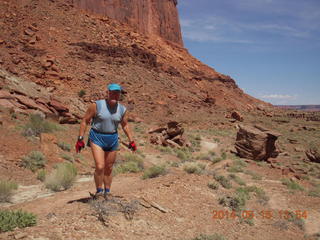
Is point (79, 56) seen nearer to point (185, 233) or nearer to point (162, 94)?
point (162, 94)

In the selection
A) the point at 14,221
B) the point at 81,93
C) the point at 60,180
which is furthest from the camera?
the point at 81,93

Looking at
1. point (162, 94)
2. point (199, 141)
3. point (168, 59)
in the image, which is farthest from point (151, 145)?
point (168, 59)

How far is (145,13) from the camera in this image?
179 ft

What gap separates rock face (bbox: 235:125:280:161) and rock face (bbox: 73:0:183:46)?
129 feet

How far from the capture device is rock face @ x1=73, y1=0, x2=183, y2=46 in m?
47.7

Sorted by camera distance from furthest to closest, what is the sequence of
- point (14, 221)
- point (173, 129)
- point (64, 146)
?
1. point (173, 129)
2. point (64, 146)
3. point (14, 221)

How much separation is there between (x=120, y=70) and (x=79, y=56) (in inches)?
221

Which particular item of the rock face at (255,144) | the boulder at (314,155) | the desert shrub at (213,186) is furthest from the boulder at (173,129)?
the desert shrub at (213,186)

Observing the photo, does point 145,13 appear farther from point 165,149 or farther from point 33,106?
point 33,106

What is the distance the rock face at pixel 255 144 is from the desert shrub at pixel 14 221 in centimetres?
1483

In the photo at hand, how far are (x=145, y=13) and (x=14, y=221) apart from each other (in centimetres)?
5586

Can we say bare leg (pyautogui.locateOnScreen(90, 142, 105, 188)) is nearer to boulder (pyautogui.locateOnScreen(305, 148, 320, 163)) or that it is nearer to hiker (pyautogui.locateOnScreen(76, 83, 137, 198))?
hiker (pyautogui.locateOnScreen(76, 83, 137, 198))
